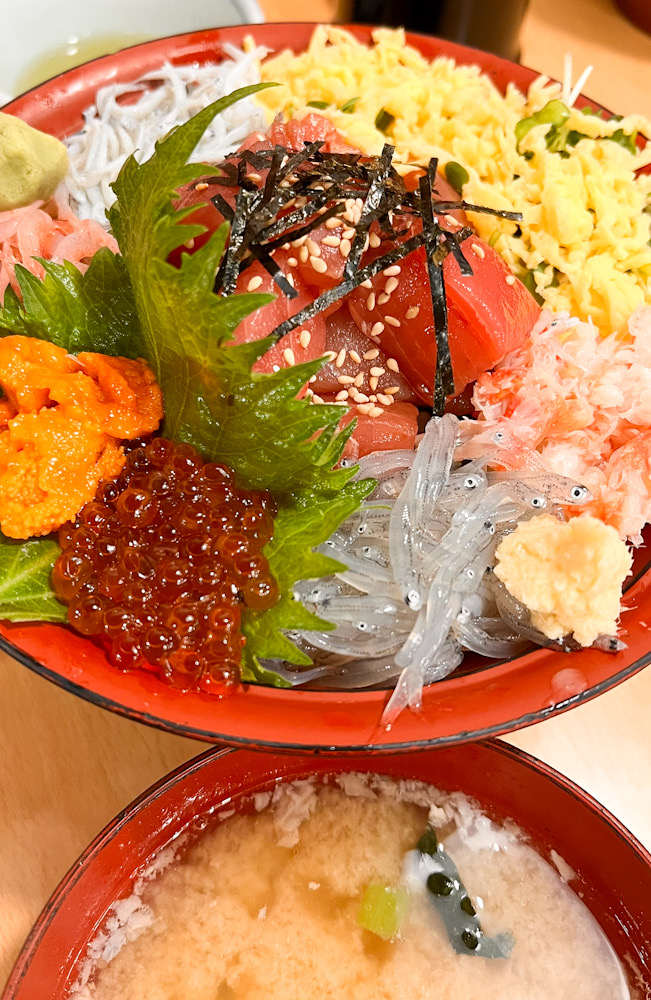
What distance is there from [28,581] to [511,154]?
155cm

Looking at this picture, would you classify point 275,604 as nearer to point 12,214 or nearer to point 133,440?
point 133,440

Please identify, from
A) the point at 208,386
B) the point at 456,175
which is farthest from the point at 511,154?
the point at 208,386

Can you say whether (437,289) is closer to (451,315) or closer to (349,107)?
(451,315)

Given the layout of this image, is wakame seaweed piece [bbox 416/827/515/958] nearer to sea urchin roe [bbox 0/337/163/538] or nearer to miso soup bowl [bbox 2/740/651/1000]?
miso soup bowl [bbox 2/740/651/1000]

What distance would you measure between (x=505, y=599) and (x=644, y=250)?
1065 millimetres

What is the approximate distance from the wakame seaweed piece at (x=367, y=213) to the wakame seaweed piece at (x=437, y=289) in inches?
3.2

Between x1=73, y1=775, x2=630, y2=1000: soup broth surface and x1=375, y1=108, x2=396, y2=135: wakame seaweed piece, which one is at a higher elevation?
x1=375, y1=108, x2=396, y2=135: wakame seaweed piece

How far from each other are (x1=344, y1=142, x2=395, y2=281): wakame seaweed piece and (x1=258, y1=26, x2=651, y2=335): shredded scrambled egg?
393 millimetres

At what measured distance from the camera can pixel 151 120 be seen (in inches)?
86.9

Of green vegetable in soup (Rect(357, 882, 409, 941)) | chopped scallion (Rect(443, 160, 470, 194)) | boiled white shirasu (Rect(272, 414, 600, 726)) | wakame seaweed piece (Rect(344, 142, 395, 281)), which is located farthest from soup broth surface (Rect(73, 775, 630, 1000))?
chopped scallion (Rect(443, 160, 470, 194))

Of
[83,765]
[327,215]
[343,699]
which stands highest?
[327,215]

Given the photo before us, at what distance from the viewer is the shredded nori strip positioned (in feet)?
4.64

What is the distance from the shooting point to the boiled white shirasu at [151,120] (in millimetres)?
2074

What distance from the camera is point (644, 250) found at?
6.20 ft
